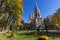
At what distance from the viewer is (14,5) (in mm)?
36500

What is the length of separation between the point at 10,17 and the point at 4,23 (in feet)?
7.26

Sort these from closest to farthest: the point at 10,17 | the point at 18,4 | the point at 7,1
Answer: the point at 7,1
the point at 18,4
the point at 10,17

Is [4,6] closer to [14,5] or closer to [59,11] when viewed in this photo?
[14,5]

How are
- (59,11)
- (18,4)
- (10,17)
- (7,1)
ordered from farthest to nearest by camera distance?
(59,11) < (10,17) < (18,4) < (7,1)

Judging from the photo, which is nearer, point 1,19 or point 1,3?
point 1,3

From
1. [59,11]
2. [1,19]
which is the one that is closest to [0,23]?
[1,19]

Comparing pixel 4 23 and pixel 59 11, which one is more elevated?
pixel 59 11

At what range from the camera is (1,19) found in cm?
3769

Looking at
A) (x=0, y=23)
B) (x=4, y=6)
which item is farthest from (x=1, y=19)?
(x=4, y=6)

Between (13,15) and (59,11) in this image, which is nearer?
(13,15)

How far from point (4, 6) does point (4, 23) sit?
15.7 ft

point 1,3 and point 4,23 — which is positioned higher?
point 1,3

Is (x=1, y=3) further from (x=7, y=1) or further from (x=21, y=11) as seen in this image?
(x=21, y=11)

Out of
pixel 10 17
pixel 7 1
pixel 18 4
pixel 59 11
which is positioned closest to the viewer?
pixel 7 1
